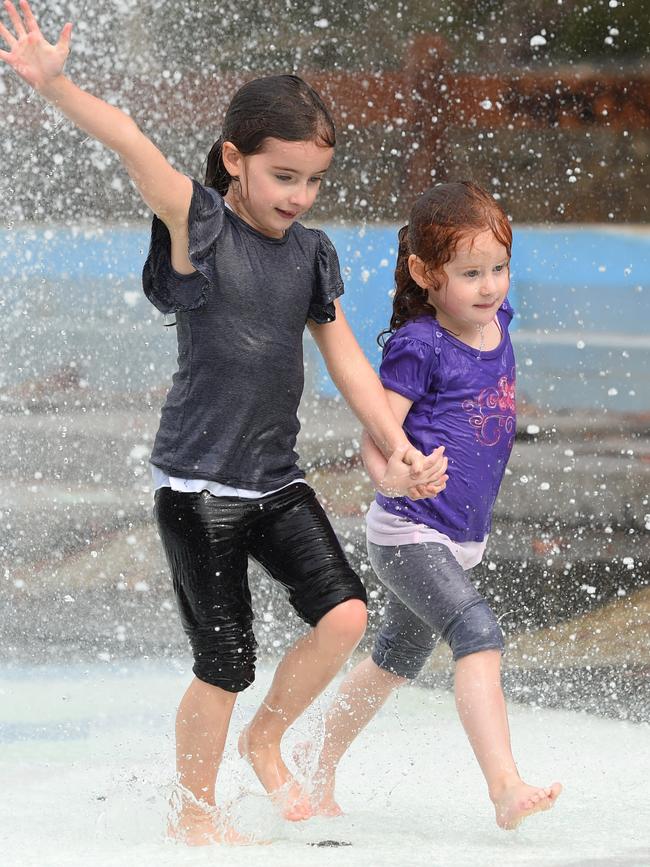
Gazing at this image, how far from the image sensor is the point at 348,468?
15.0 feet

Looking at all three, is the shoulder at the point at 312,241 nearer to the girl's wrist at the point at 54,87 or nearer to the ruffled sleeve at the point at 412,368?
the ruffled sleeve at the point at 412,368

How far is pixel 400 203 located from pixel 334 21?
629 millimetres

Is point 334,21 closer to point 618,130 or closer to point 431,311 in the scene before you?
point 618,130

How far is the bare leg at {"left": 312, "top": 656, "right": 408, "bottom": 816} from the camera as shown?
2715mm

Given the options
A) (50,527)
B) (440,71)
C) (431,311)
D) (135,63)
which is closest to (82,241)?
→ (135,63)

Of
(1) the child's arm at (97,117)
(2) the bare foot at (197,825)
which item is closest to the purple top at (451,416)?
(1) the child's arm at (97,117)

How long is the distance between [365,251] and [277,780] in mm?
2352

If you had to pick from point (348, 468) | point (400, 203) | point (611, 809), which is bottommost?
point (611, 809)

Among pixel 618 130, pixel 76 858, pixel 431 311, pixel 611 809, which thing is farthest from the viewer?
pixel 618 130

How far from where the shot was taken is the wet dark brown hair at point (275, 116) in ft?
7.85

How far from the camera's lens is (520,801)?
2223 mm

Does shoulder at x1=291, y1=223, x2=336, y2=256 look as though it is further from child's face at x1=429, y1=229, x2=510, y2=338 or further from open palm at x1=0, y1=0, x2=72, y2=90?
open palm at x1=0, y1=0, x2=72, y2=90

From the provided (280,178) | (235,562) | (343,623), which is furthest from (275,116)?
(343,623)

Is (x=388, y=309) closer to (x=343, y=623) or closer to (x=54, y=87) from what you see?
(x=343, y=623)
